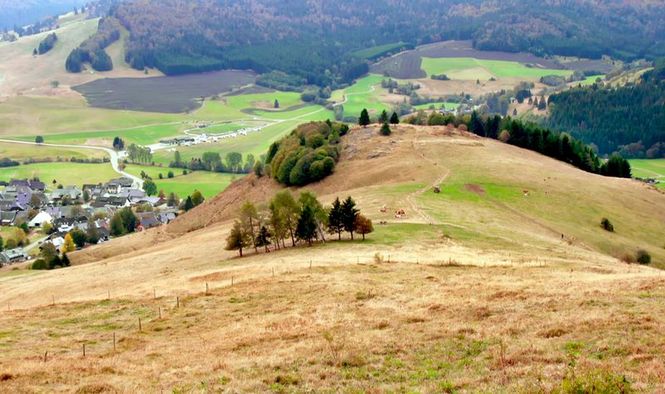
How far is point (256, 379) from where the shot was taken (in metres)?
23.2

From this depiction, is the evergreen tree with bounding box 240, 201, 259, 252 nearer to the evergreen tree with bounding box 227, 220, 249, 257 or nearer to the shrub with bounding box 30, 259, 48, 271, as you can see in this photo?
the evergreen tree with bounding box 227, 220, 249, 257

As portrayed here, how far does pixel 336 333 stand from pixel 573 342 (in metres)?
10.9

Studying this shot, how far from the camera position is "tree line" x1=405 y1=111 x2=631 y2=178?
117m

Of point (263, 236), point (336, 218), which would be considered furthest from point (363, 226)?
point (263, 236)

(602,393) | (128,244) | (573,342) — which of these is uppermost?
(602,393)

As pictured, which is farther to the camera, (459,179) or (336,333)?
Result: (459,179)

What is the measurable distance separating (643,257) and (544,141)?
64.4m

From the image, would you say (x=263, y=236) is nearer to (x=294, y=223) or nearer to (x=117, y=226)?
(x=294, y=223)

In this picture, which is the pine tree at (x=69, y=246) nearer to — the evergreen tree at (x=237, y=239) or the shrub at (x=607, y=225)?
the evergreen tree at (x=237, y=239)

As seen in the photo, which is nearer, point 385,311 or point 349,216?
point 385,311

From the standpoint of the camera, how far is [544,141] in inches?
4779

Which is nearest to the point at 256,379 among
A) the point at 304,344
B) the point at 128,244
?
the point at 304,344

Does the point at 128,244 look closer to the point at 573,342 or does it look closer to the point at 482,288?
the point at 482,288

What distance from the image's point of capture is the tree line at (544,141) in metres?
117
